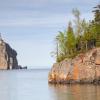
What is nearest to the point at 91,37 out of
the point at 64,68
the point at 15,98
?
the point at 64,68

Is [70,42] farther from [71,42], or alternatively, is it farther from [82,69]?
[82,69]

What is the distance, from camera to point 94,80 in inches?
4754

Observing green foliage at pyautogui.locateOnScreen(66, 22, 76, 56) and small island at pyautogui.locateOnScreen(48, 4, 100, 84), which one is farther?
green foliage at pyautogui.locateOnScreen(66, 22, 76, 56)

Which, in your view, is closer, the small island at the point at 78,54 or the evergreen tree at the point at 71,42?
the small island at the point at 78,54

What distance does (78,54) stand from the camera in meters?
127

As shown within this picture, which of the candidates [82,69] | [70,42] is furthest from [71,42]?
[82,69]

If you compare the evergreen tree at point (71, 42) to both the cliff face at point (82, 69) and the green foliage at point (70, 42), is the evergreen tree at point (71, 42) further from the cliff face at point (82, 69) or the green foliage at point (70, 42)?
the cliff face at point (82, 69)

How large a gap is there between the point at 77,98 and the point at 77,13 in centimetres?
5905

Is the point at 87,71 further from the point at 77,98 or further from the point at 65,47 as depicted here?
the point at 77,98

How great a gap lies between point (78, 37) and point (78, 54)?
45.3ft

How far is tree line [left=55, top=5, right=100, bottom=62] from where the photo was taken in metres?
135

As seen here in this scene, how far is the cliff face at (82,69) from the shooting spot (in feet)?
395

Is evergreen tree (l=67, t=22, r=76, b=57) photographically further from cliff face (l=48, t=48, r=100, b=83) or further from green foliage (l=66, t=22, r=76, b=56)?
cliff face (l=48, t=48, r=100, b=83)

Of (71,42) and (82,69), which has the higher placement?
(71,42)
